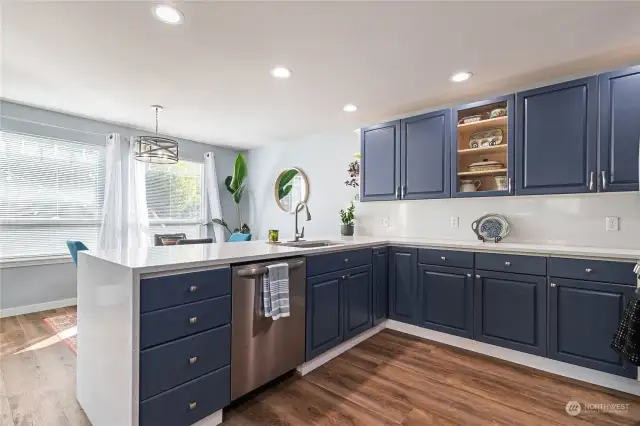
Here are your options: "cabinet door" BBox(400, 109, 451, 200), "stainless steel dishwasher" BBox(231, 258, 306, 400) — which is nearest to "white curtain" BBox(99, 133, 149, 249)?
"stainless steel dishwasher" BBox(231, 258, 306, 400)

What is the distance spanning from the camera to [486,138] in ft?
9.93

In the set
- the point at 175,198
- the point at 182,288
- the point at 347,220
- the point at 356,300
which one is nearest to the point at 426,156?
the point at 347,220

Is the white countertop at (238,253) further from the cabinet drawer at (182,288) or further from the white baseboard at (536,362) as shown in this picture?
the white baseboard at (536,362)

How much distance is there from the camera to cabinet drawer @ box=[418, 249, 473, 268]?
2.68 m

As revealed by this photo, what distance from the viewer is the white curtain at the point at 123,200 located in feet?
13.3

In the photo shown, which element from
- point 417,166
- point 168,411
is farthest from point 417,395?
point 417,166

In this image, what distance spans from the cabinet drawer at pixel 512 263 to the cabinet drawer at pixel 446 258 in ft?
0.28

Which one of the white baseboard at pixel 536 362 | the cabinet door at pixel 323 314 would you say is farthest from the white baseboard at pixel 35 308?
the white baseboard at pixel 536 362

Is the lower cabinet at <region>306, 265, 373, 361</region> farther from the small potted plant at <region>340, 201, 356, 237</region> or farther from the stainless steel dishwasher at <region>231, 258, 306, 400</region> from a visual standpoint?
the small potted plant at <region>340, 201, 356, 237</region>

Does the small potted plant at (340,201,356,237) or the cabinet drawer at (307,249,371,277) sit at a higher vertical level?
the small potted plant at (340,201,356,237)

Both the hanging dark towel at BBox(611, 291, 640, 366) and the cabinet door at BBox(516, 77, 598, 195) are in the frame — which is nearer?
the hanging dark towel at BBox(611, 291, 640, 366)

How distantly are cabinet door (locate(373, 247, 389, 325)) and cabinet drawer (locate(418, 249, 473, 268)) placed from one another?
359mm

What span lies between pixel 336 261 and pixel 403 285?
3.02 feet

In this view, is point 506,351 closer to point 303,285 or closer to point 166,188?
point 303,285
